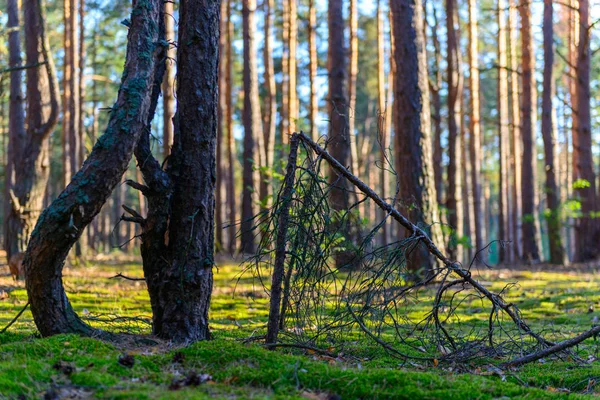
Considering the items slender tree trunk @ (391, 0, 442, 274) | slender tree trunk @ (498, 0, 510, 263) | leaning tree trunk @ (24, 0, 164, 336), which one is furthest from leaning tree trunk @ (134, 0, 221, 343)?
slender tree trunk @ (498, 0, 510, 263)

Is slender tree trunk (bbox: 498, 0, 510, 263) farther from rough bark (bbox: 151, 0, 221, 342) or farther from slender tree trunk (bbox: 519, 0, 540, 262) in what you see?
rough bark (bbox: 151, 0, 221, 342)

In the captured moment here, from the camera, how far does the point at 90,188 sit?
4.97m

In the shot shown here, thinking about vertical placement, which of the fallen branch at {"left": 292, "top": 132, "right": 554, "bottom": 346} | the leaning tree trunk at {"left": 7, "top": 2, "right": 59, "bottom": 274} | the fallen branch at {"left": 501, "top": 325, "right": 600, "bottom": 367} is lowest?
the fallen branch at {"left": 501, "top": 325, "right": 600, "bottom": 367}

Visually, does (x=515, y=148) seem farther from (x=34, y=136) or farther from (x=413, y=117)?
(x=34, y=136)

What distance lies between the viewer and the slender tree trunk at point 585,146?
62.6 ft

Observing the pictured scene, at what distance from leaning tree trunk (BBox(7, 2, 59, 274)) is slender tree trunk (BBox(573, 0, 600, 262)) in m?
15.6

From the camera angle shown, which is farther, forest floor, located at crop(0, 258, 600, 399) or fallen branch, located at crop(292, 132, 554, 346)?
fallen branch, located at crop(292, 132, 554, 346)

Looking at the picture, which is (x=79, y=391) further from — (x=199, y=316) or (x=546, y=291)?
(x=546, y=291)

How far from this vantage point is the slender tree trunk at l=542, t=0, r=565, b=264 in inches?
765

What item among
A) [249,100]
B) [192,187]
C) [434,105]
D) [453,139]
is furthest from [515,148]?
[192,187]

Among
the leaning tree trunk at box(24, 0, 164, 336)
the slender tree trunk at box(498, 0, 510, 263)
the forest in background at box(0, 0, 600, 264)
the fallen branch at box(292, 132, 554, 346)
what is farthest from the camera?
the slender tree trunk at box(498, 0, 510, 263)

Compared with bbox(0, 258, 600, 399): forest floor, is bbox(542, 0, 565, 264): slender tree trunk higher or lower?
higher

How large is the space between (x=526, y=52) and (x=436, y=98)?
3.50 m

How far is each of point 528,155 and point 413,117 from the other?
9.91 m
